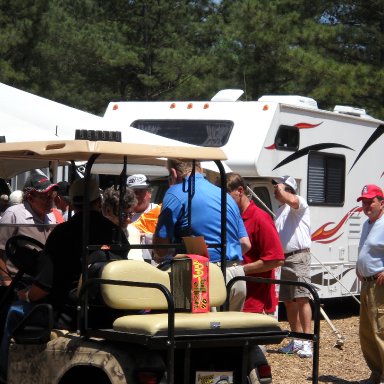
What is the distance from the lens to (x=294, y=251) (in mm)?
10844

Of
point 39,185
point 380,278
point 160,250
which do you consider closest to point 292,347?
point 380,278

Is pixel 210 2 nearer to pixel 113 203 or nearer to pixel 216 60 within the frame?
pixel 216 60

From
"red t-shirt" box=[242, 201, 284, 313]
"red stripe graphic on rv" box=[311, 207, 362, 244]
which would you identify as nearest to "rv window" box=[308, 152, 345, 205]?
"red stripe graphic on rv" box=[311, 207, 362, 244]

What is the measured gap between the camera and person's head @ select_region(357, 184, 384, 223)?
8.93m

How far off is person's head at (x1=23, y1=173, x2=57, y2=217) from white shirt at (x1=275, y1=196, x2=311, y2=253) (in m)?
3.76

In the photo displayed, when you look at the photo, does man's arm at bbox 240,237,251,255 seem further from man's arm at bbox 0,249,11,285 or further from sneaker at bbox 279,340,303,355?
sneaker at bbox 279,340,303,355

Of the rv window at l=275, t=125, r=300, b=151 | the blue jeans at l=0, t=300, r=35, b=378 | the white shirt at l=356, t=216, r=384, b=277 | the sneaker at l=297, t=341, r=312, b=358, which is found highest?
the rv window at l=275, t=125, r=300, b=151

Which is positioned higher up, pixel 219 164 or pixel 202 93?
pixel 202 93

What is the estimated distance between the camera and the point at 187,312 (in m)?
5.84

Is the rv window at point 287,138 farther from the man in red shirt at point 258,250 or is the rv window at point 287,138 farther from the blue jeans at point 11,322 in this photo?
the blue jeans at point 11,322

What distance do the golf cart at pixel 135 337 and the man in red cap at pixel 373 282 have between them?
309 centimetres

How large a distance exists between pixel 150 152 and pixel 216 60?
22.6m

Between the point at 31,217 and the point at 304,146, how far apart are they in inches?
225

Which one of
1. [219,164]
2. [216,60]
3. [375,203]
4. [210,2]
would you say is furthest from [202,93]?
[219,164]
